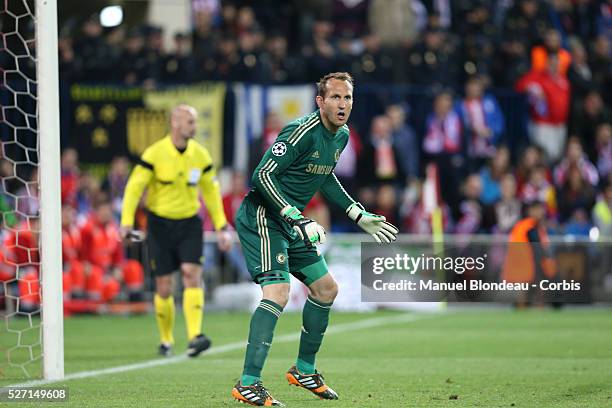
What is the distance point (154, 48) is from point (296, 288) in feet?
16.3

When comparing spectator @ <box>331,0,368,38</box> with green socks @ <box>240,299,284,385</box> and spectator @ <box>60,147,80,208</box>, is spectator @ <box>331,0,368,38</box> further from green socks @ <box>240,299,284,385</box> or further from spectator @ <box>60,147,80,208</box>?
green socks @ <box>240,299,284,385</box>

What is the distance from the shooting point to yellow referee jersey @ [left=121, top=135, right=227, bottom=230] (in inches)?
486

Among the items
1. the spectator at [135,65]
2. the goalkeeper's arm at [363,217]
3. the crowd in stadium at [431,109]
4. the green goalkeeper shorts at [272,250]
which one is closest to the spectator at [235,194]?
the crowd in stadium at [431,109]

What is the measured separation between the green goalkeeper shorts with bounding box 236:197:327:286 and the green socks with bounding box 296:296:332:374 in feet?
0.63

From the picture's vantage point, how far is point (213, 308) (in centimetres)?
1983

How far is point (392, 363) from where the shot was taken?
1131 cm

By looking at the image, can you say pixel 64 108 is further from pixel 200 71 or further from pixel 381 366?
pixel 381 366

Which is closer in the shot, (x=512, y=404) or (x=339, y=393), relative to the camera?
(x=512, y=404)

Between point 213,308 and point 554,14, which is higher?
point 554,14

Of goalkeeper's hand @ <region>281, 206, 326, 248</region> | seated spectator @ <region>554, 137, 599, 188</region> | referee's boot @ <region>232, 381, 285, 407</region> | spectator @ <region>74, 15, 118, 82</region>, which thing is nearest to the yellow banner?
spectator @ <region>74, 15, 118, 82</region>

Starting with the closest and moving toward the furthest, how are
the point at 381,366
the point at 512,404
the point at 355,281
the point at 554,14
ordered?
the point at 512,404 < the point at 381,366 < the point at 355,281 < the point at 554,14

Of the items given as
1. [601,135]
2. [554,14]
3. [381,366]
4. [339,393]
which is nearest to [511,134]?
A: [601,135]

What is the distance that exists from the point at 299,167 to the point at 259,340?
1.23 metres

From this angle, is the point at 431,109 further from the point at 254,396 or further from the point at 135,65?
the point at 254,396
